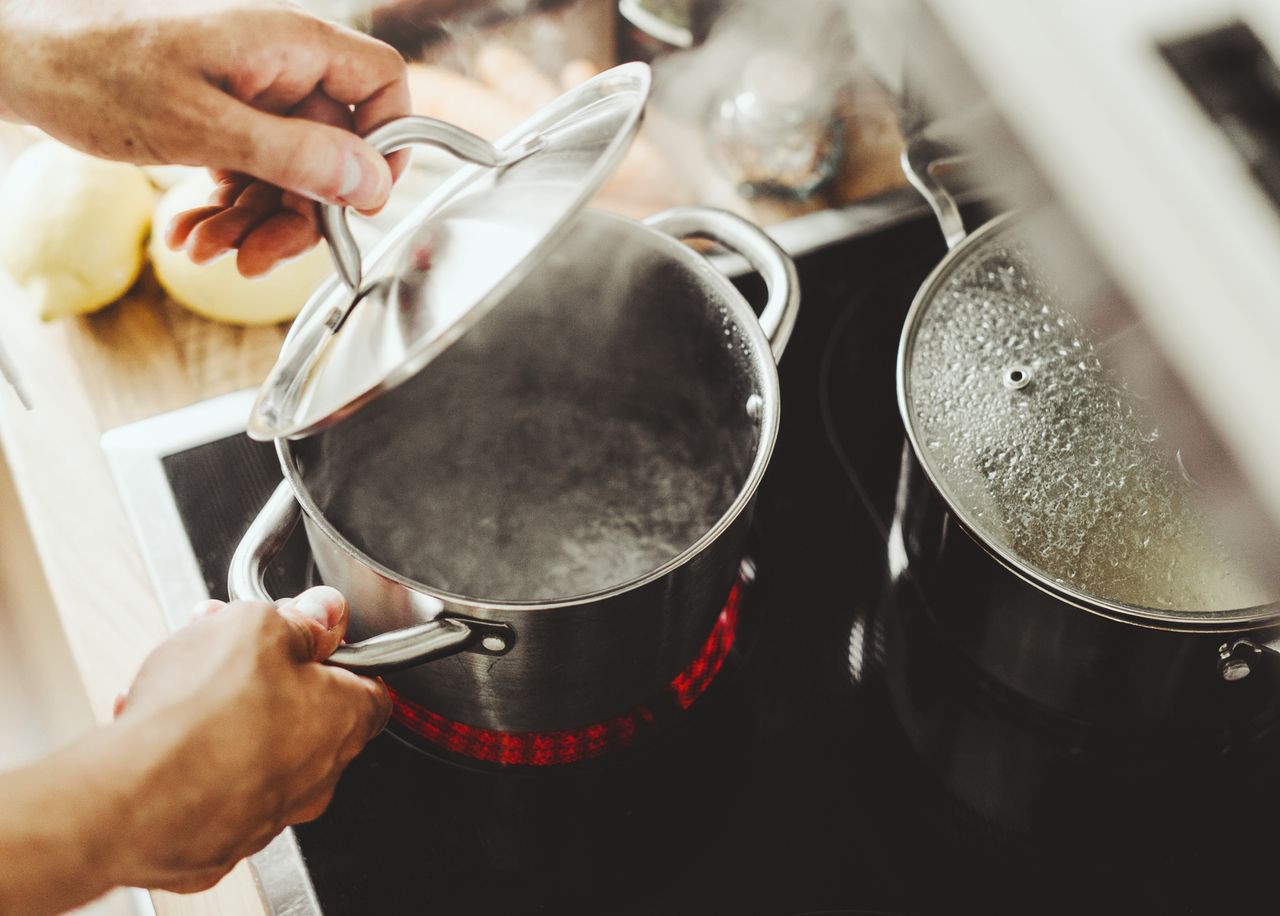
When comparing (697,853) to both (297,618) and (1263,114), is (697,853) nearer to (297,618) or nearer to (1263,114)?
(297,618)

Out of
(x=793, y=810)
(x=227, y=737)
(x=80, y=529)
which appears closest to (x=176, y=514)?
(x=80, y=529)

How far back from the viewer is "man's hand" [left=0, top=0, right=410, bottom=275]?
53 cm

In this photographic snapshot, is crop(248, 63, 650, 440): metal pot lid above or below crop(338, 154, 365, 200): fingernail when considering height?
below

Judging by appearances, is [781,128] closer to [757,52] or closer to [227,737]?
[757,52]

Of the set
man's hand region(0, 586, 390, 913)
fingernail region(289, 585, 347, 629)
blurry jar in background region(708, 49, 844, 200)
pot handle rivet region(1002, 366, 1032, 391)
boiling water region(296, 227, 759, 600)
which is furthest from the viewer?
blurry jar in background region(708, 49, 844, 200)

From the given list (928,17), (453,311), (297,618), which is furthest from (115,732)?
(928,17)

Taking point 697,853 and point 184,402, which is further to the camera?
point 184,402

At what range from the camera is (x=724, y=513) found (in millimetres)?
556

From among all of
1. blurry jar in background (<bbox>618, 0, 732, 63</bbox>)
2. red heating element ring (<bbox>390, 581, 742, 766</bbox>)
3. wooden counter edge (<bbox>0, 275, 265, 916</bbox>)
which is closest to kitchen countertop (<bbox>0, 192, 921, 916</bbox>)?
wooden counter edge (<bbox>0, 275, 265, 916</bbox>)

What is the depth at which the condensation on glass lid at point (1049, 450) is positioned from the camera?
0.54 m

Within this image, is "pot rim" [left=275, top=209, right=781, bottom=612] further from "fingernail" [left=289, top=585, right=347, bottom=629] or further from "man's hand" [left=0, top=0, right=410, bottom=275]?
"man's hand" [left=0, top=0, right=410, bottom=275]

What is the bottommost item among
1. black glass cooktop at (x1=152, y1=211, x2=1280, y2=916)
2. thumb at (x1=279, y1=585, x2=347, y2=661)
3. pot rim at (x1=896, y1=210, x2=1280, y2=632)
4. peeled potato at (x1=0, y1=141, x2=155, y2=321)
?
black glass cooktop at (x1=152, y1=211, x2=1280, y2=916)

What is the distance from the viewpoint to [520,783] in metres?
0.64

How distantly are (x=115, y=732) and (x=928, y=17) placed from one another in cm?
60
